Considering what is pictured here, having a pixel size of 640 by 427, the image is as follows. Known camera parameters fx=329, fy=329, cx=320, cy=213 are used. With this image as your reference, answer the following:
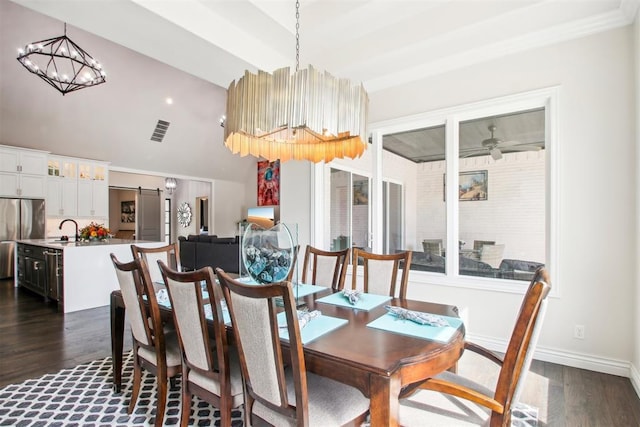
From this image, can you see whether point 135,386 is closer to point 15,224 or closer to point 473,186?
point 473,186

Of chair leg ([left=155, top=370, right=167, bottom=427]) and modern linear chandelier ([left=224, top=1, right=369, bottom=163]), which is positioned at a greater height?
modern linear chandelier ([left=224, top=1, right=369, bottom=163])

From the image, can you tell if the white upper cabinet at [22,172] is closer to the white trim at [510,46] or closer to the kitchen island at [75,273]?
the kitchen island at [75,273]

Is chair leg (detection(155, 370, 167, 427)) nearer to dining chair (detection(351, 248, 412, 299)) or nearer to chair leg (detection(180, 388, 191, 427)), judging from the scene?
chair leg (detection(180, 388, 191, 427))

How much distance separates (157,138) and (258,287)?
25.8 ft

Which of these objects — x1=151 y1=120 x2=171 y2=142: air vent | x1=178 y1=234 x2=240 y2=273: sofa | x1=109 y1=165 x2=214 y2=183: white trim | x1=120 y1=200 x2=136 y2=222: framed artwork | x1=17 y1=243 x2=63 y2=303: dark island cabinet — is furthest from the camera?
x1=120 y1=200 x2=136 y2=222: framed artwork

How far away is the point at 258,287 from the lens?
3.97 ft

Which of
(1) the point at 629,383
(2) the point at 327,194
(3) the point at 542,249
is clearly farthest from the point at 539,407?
(2) the point at 327,194

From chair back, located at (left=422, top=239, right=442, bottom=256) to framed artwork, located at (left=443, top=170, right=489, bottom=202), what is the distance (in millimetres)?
528

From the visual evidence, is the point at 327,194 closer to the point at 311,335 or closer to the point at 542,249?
the point at 542,249

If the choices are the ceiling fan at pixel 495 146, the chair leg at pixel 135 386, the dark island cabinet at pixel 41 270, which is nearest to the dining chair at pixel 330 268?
the chair leg at pixel 135 386

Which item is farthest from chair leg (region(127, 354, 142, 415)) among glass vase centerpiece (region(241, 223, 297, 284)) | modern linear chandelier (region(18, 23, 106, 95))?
modern linear chandelier (region(18, 23, 106, 95))

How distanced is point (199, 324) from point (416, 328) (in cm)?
104

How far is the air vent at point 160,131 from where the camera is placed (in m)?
7.59

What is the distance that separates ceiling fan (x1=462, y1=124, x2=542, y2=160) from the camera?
3171mm
